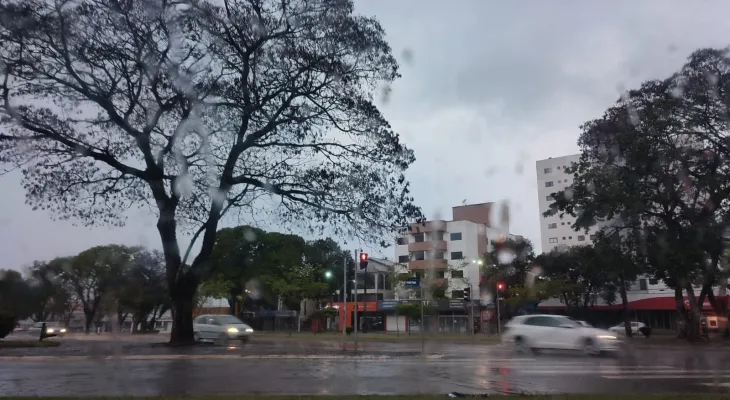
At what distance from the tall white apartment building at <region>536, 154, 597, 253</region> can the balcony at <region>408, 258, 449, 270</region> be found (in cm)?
2414

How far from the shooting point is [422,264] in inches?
2709

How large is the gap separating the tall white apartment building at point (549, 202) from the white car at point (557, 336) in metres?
64.6

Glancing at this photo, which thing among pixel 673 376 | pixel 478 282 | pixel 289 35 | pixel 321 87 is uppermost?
pixel 289 35

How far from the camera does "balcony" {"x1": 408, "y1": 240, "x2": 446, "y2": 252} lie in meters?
68.6

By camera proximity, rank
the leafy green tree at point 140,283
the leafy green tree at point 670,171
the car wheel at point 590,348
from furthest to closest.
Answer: the leafy green tree at point 670,171
the leafy green tree at point 140,283
the car wheel at point 590,348

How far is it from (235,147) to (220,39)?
3792mm

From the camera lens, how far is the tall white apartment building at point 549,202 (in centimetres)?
8497

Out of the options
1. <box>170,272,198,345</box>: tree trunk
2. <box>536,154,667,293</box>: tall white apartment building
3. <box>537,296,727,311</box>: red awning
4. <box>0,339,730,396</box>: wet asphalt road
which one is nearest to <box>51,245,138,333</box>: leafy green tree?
<box>170,272,198,345</box>: tree trunk

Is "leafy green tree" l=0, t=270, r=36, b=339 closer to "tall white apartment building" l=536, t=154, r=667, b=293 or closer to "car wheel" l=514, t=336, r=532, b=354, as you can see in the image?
"car wheel" l=514, t=336, r=532, b=354

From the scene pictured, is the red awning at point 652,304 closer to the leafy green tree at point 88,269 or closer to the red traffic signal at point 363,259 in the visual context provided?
the red traffic signal at point 363,259

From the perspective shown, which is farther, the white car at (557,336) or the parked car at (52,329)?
the parked car at (52,329)

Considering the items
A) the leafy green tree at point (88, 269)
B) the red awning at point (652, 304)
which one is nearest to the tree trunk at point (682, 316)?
the red awning at point (652, 304)

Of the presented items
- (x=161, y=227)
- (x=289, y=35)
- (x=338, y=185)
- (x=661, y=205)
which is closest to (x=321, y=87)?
(x=289, y=35)

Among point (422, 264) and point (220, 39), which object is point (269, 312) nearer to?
point (422, 264)
